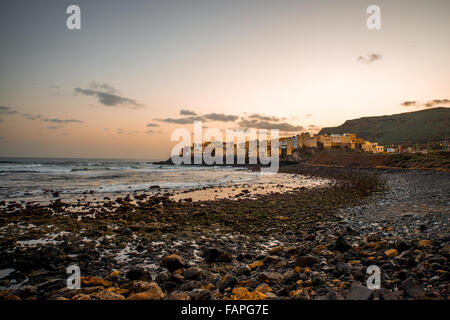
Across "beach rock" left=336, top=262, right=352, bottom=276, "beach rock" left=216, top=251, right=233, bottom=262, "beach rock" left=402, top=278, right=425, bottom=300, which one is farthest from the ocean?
"beach rock" left=402, top=278, right=425, bottom=300

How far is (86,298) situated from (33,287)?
155 centimetres

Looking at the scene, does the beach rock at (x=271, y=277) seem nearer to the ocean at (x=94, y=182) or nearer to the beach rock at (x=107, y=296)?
the beach rock at (x=107, y=296)

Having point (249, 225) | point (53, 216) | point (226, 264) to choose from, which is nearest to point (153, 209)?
point (53, 216)

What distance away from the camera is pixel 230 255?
6387 mm

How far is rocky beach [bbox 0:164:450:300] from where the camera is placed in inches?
175

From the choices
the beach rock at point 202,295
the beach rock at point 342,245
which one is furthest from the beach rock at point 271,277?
Answer: the beach rock at point 342,245

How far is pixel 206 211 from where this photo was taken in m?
13.0

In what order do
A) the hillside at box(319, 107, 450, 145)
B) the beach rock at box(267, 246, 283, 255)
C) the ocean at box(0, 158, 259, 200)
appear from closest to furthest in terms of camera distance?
the beach rock at box(267, 246, 283, 255)
the ocean at box(0, 158, 259, 200)
the hillside at box(319, 107, 450, 145)

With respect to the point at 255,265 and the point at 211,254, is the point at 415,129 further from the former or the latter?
the point at 211,254

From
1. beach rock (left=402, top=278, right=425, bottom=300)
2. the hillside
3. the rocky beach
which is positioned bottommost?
the rocky beach

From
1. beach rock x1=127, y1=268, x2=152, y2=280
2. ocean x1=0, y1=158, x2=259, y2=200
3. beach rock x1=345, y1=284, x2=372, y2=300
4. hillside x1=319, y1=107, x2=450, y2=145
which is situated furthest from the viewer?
hillside x1=319, y1=107, x2=450, y2=145

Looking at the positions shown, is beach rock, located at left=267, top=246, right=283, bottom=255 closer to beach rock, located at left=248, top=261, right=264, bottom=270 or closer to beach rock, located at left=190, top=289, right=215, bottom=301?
beach rock, located at left=248, top=261, right=264, bottom=270
